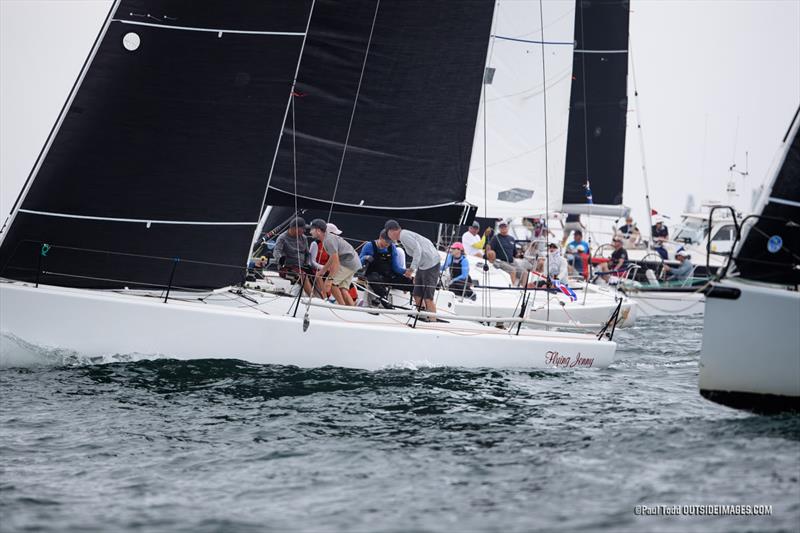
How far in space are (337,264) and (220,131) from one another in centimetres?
202

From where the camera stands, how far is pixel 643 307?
2223 centimetres

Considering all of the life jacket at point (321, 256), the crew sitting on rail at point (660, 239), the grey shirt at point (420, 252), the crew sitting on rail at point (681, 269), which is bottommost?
the life jacket at point (321, 256)

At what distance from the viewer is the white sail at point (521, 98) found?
1998cm

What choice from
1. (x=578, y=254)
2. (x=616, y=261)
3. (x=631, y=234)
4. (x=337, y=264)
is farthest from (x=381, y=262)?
(x=631, y=234)

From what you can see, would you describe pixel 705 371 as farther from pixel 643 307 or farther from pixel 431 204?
pixel 643 307

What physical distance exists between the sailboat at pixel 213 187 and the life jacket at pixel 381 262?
81 centimetres

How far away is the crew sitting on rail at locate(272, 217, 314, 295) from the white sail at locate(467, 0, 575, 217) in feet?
26.7

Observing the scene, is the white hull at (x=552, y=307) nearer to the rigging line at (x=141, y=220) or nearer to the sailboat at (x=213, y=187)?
the sailboat at (x=213, y=187)

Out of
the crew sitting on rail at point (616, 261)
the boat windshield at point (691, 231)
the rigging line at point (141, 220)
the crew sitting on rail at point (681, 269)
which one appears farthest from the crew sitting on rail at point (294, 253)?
the boat windshield at point (691, 231)

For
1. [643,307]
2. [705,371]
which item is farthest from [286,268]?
[643,307]

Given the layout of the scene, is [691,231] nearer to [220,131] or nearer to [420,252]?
[420,252]

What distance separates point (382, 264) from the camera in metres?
12.8

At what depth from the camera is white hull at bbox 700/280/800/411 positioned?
312 inches

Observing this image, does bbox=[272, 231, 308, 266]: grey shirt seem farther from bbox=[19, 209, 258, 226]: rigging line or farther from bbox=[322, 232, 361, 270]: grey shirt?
bbox=[19, 209, 258, 226]: rigging line
